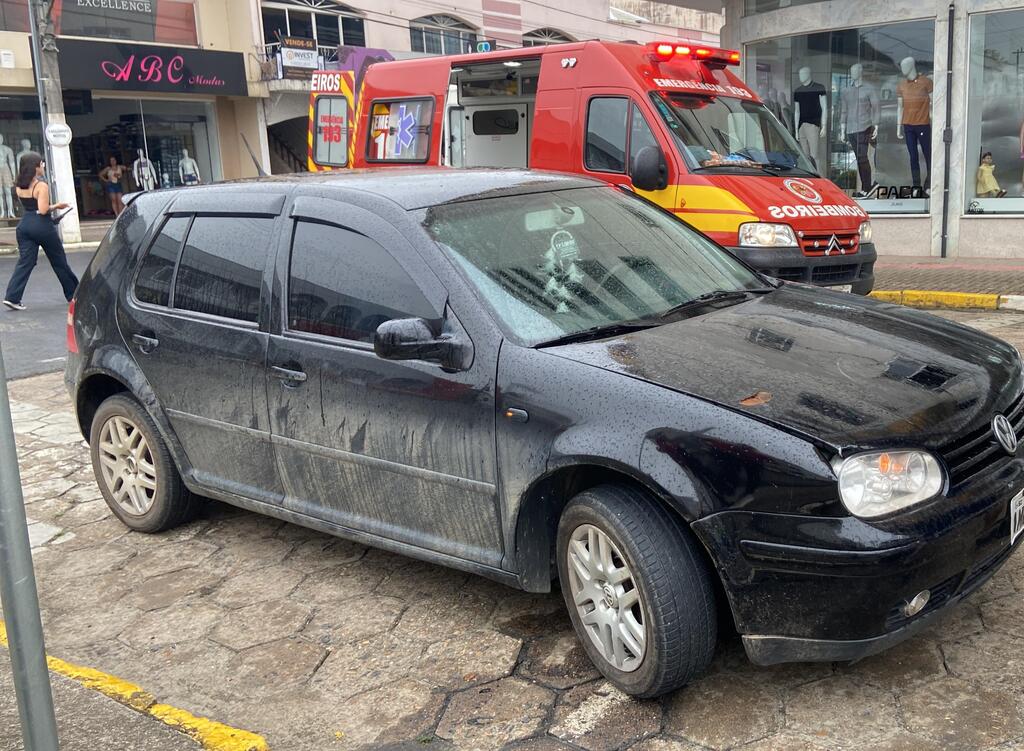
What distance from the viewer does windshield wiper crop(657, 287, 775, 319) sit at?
12.1 feet

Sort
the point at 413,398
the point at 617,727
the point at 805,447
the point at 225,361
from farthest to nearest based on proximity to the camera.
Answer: the point at 225,361
the point at 413,398
the point at 617,727
the point at 805,447

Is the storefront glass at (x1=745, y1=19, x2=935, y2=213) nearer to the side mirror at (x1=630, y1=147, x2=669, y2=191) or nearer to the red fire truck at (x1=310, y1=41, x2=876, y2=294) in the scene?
the red fire truck at (x1=310, y1=41, x2=876, y2=294)

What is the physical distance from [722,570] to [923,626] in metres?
0.60

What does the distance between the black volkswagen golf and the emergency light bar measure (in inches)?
191

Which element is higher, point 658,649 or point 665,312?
point 665,312

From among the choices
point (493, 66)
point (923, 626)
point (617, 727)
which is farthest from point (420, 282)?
point (493, 66)

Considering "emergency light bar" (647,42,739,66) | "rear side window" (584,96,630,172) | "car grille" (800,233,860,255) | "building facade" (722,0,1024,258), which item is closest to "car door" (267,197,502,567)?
"car grille" (800,233,860,255)

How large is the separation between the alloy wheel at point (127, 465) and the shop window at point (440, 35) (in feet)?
104

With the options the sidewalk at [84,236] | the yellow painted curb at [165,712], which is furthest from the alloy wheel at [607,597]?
the sidewalk at [84,236]

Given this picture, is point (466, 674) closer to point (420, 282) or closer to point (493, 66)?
point (420, 282)

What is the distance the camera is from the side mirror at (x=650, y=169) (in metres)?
8.11

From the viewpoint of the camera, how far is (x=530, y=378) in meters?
3.25

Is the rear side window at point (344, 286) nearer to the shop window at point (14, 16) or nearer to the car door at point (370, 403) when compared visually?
the car door at point (370, 403)

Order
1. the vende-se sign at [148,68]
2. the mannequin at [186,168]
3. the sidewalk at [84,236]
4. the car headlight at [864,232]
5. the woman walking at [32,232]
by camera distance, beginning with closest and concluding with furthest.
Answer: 1. the car headlight at [864,232]
2. the woman walking at [32,232]
3. the sidewalk at [84,236]
4. the vende-se sign at [148,68]
5. the mannequin at [186,168]
